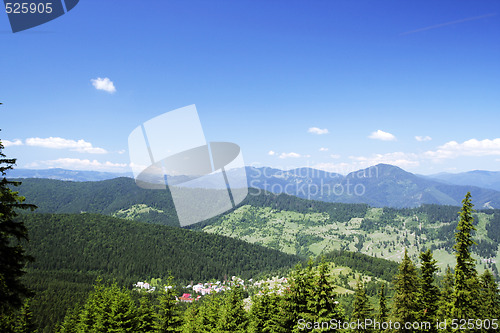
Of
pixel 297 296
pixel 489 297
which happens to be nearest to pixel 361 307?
pixel 489 297

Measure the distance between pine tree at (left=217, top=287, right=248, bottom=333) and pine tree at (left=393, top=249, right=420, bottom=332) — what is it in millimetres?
14619

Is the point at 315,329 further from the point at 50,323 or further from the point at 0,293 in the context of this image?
the point at 50,323

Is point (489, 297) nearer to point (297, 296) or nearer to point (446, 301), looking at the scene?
point (446, 301)

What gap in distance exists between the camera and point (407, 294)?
2522 cm

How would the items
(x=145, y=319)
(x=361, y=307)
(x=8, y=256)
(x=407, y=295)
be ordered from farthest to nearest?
(x=361, y=307) < (x=145, y=319) < (x=407, y=295) < (x=8, y=256)

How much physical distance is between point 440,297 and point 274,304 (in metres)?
17.4

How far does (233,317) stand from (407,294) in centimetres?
1658

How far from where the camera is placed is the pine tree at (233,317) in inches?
1032

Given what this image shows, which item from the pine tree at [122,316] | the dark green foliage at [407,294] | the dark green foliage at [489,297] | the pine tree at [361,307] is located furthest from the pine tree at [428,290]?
the pine tree at [122,316]

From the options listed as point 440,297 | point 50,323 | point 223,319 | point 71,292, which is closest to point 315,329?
point 223,319

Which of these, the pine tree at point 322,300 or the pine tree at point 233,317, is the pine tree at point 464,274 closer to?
the pine tree at point 322,300

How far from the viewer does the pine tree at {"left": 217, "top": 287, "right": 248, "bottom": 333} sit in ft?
86.0

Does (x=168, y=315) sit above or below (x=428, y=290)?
below

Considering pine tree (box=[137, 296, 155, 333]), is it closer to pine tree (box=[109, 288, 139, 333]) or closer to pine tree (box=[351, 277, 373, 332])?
pine tree (box=[109, 288, 139, 333])
